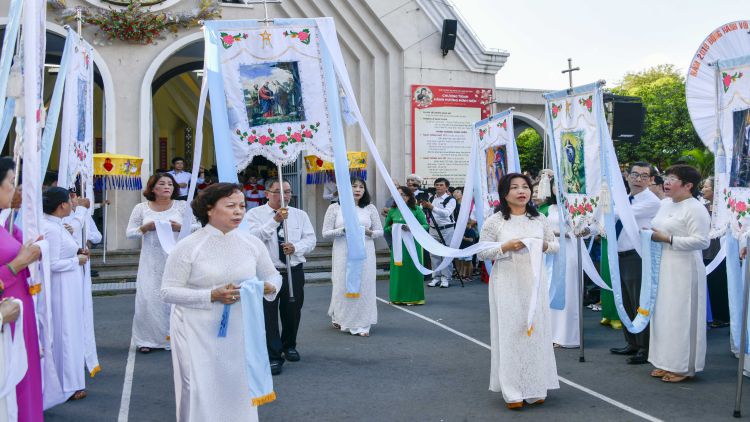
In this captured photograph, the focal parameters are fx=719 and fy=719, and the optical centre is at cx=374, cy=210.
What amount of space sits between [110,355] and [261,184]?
10.00m

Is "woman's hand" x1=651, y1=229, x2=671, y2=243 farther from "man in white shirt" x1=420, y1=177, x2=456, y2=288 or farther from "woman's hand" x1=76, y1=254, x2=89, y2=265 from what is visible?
"man in white shirt" x1=420, y1=177, x2=456, y2=288

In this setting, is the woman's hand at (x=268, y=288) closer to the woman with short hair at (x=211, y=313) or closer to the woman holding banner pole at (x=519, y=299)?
the woman with short hair at (x=211, y=313)

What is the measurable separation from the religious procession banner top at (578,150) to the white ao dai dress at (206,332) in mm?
3739

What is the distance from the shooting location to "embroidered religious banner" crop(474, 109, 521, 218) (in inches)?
328

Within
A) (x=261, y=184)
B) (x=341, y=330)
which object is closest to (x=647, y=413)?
(x=341, y=330)

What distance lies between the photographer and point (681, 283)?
6387mm

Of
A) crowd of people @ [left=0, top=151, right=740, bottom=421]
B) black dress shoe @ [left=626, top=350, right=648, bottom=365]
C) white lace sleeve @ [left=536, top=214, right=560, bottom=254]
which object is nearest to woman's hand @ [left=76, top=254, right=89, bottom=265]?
crowd of people @ [left=0, top=151, right=740, bottom=421]

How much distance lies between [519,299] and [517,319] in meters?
0.16

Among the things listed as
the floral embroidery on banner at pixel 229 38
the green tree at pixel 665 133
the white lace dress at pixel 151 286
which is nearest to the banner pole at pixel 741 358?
the floral embroidery on banner at pixel 229 38

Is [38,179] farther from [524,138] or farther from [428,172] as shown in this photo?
[524,138]

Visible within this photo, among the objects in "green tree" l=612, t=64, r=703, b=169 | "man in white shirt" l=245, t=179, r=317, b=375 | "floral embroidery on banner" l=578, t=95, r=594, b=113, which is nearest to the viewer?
"floral embroidery on banner" l=578, t=95, r=594, b=113

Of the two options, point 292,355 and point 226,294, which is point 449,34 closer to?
point 292,355

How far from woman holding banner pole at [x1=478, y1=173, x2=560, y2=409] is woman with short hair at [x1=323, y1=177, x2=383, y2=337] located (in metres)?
3.11

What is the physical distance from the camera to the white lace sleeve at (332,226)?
8800mm
